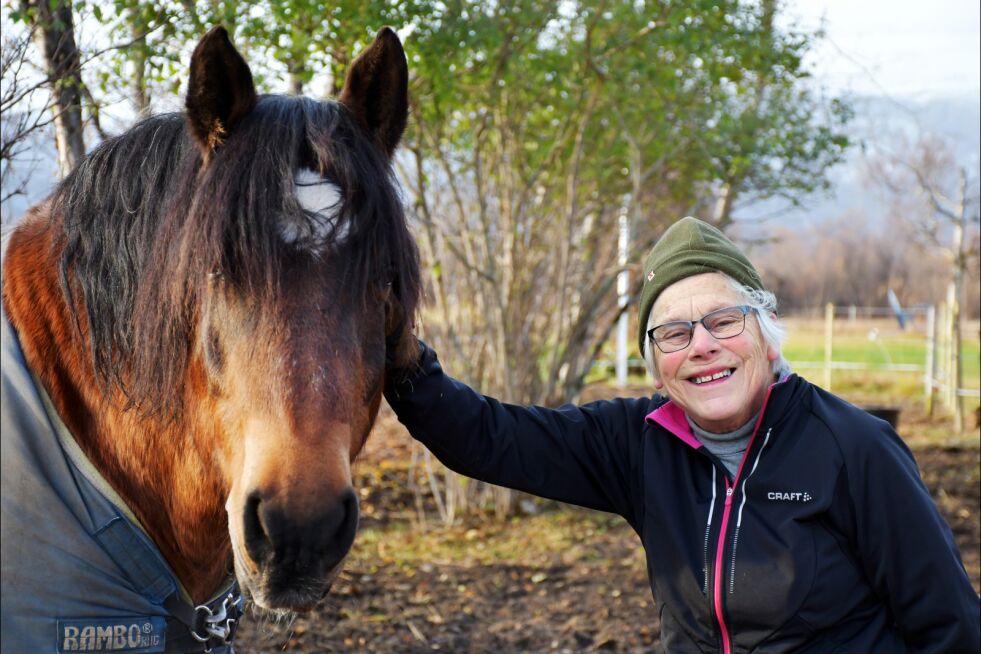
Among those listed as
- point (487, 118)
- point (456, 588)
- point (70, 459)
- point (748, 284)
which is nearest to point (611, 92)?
point (487, 118)

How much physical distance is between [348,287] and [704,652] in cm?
134

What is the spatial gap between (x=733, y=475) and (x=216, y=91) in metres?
1.60

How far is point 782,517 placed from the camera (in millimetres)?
2221

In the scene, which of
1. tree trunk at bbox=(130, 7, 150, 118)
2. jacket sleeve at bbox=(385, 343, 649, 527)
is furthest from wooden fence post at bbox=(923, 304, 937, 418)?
jacket sleeve at bbox=(385, 343, 649, 527)

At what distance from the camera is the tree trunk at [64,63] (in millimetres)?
3586

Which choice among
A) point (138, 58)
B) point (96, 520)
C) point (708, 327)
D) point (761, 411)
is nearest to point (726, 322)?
point (708, 327)

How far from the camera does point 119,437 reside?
205 cm

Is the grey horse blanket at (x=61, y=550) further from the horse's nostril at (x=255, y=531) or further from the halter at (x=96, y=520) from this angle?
the horse's nostril at (x=255, y=531)

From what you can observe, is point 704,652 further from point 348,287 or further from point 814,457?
point 348,287

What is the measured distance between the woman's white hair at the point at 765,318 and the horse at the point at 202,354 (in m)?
0.88

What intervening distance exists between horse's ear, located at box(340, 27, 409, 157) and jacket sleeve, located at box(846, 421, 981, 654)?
1416 millimetres

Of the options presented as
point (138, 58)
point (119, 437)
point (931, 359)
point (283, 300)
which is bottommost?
point (931, 359)

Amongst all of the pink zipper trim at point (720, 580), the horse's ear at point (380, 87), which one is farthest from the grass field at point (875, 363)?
the horse's ear at point (380, 87)

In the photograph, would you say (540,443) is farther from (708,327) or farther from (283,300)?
(283,300)
